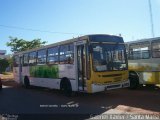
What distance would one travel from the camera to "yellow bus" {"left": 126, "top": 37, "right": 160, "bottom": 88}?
1590 cm

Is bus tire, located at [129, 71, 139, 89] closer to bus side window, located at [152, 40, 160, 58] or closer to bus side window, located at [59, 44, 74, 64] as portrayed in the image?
bus side window, located at [152, 40, 160, 58]

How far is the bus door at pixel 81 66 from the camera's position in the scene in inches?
561

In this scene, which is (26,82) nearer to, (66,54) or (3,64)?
(66,54)

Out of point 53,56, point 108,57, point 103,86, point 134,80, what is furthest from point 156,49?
point 53,56

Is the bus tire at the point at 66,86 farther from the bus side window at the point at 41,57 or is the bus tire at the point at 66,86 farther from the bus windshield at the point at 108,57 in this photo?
the bus side window at the point at 41,57

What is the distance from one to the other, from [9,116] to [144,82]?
8694mm

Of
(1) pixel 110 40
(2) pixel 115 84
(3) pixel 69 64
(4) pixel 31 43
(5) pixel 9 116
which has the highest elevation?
(4) pixel 31 43

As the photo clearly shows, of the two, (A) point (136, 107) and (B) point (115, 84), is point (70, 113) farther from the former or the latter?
(B) point (115, 84)

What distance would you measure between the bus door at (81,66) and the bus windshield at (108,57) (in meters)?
0.65

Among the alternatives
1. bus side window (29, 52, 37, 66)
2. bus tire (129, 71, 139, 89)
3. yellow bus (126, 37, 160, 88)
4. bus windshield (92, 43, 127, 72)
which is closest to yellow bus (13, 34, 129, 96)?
bus windshield (92, 43, 127, 72)

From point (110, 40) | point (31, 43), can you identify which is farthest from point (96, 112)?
point (31, 43)

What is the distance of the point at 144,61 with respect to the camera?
54.8 ft

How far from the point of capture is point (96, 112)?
11.0m

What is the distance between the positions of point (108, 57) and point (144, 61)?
3548 millimetres
